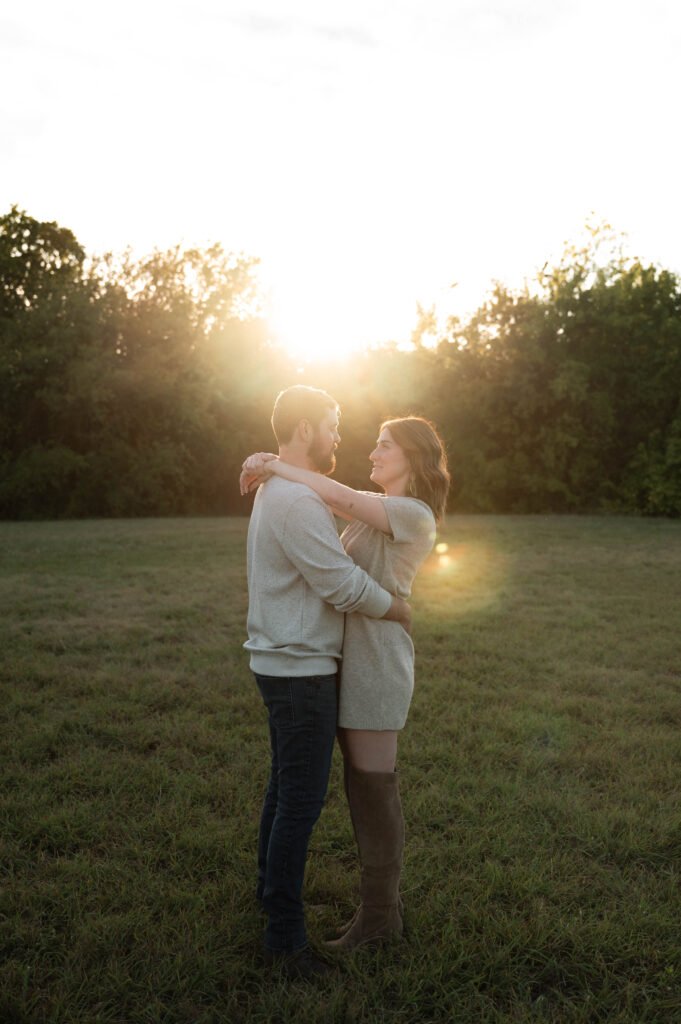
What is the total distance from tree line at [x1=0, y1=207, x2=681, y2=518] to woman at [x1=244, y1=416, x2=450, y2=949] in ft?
72.6

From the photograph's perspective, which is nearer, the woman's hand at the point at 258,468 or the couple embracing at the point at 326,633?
the couple embracing at the point at 326,633

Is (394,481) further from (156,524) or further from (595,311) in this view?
(595,311)

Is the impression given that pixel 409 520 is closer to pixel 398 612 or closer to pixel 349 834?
pixel 398 612

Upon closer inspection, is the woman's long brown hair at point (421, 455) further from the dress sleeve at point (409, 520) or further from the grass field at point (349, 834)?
the grass field at point (349, 834)

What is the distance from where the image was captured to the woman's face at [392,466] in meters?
2.79

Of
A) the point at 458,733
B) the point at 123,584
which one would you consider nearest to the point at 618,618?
the point at 458,733

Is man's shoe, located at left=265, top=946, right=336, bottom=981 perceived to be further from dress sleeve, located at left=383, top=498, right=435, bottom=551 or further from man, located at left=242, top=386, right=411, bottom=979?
dress sleeve, located at left=383, top=498, right=435, bottom=551

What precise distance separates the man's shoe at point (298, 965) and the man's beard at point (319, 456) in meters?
1.60

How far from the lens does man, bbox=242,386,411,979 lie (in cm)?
251

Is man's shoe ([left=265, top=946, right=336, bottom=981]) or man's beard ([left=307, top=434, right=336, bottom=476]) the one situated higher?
man's beard ([left=307, top=434, right=336, bottom=476])

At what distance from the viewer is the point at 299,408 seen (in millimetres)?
2635

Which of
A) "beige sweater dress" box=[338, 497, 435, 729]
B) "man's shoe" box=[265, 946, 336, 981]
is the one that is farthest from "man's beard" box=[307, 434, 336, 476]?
"man's shoe" box=[265, 946, 336, 981]

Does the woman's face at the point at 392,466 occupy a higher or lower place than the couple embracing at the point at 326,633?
higher

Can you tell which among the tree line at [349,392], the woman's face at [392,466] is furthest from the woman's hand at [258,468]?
the tree line at [349,392]
